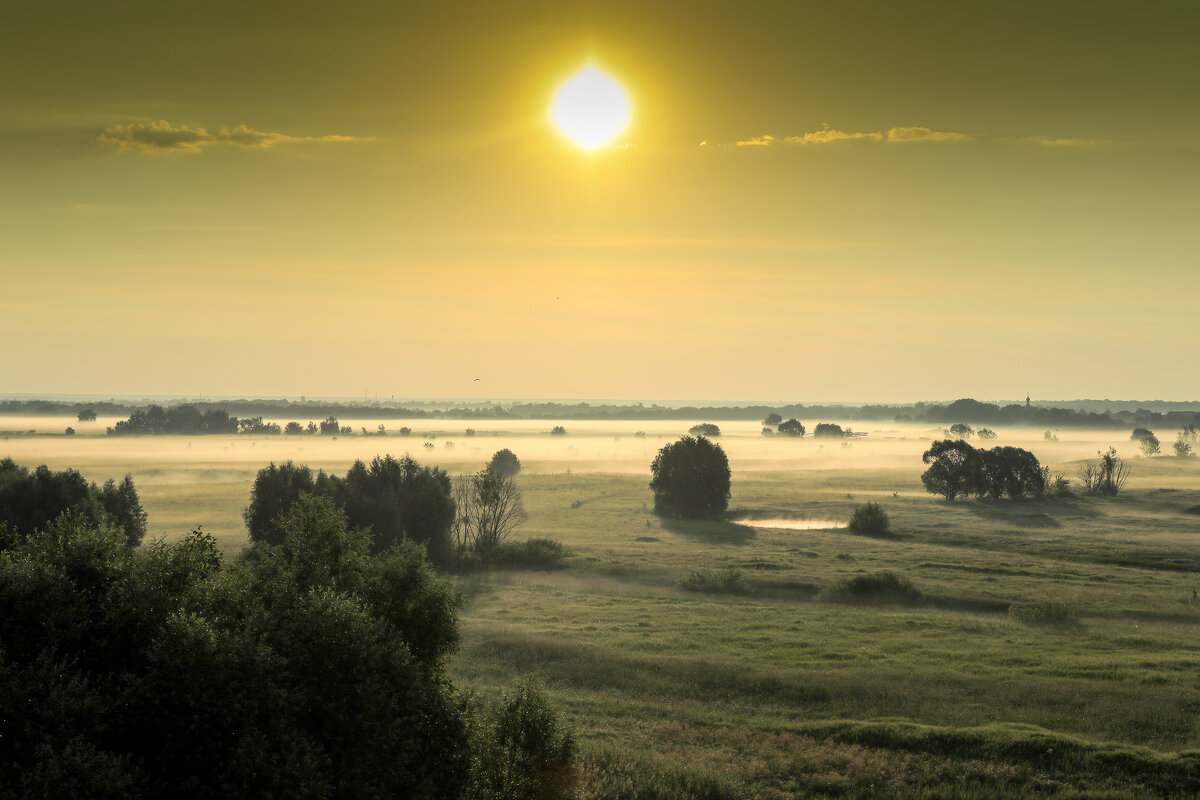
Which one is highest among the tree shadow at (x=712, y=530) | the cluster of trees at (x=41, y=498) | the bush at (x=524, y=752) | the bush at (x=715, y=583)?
the cluster of trees at (x=41, y=498)

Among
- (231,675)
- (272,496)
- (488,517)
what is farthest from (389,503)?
(231,675)

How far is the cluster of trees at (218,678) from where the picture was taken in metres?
15.7

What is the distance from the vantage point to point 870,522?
98.8m

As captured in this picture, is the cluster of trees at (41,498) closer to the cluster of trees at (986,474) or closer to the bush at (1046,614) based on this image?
the bush at (1046,614)

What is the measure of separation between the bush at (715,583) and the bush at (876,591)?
22.3ft

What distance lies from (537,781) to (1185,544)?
82.1 metres

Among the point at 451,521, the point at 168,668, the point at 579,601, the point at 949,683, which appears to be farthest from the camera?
the point at 451,521

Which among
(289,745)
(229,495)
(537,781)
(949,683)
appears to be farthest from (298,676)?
(229,495)

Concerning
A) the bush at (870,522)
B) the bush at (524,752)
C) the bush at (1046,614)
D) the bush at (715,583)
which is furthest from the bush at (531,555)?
the bush at (524,752)

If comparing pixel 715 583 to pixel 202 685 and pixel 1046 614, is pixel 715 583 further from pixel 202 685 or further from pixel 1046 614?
pixel 202 685

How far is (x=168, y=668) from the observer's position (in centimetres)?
1695

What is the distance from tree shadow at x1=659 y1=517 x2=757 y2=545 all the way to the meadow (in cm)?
76

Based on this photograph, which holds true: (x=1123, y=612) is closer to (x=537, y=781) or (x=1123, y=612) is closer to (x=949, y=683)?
(x=949, y=683)

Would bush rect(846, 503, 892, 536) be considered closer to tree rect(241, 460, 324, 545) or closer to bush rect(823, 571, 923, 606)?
bush rect(823, 571, 923, 606)
